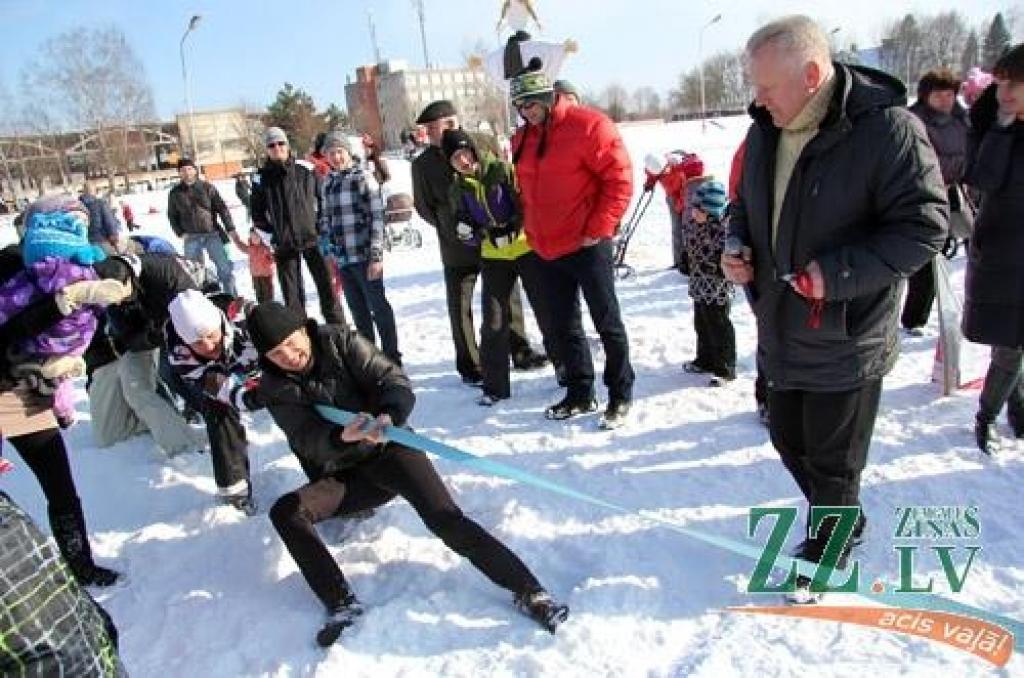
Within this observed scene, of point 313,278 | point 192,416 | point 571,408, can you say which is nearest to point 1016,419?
point 571,408

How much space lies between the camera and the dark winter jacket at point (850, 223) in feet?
7.06

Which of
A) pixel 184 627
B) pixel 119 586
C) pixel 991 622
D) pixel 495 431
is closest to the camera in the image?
pixel 991 622

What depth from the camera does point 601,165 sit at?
3.92 m

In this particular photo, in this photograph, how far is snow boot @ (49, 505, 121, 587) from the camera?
3.28 metres

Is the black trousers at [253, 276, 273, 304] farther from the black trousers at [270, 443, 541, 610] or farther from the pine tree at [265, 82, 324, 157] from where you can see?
the pine tree at [265, 82, 324, 157]

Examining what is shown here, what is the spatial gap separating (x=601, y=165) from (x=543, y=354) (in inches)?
75.6

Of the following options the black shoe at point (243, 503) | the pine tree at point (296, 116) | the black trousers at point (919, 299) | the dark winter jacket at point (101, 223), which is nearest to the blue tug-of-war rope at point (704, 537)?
the black shoe at point (243, 503)

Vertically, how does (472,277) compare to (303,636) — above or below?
above

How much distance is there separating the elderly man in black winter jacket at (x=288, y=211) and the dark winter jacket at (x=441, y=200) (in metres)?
1.73

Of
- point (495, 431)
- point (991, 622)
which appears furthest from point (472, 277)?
point (991, 622)

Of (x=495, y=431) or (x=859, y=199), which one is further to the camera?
(x=495, y=431)

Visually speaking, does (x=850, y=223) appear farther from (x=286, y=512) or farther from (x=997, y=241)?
A: (x=286, y=512)

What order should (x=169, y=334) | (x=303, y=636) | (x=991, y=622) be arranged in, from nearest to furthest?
(x=991, y=622) < (x=303, y=636) < (x=169, y=334)

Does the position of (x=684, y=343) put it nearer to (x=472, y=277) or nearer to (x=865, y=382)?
(x=472, y=277)
